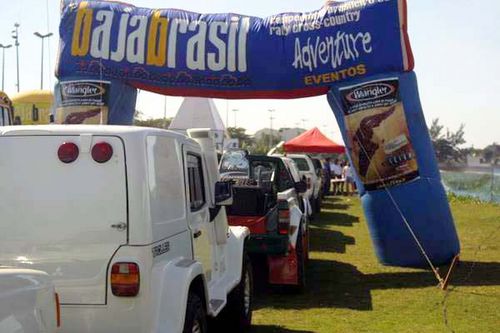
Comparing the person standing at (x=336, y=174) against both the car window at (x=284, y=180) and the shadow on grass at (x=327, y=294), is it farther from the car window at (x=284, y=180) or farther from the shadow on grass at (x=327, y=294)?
the shadow on grass at (x=327, y=294)

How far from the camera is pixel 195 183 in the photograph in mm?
5734

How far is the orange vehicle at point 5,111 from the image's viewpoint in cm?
1310

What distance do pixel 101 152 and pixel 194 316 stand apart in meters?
1.37

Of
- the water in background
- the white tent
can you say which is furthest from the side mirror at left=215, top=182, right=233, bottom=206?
the water in background

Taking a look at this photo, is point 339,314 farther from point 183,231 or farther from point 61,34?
point 61,34

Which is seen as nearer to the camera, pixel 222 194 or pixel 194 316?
pixel 194 316

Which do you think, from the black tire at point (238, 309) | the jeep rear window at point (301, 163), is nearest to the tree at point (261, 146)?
the jeep rear window at point (301, 163)

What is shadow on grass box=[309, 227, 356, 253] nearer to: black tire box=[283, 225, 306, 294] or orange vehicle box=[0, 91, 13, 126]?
black tire box=[283, 225, 306, 294]

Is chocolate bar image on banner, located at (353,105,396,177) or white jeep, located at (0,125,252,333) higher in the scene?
chocolate bar image on banner, located at (353,105,396,177)

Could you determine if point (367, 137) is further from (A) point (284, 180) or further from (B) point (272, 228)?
(B) point (272, 228)

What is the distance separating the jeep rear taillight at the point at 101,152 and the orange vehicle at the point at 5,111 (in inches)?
368

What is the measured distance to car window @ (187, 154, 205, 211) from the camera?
18.2 ft

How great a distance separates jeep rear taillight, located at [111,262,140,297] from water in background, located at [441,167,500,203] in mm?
23988

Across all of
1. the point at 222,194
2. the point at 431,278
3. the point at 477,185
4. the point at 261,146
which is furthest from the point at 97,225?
the point at 261,146
